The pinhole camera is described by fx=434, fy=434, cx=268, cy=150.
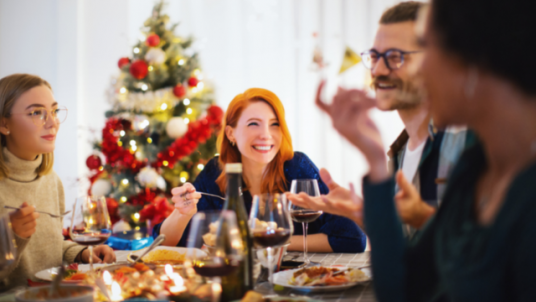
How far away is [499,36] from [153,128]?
3.31 meters

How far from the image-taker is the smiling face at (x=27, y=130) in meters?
1.77

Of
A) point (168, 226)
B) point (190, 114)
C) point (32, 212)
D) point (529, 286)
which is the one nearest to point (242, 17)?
point (190, 114)

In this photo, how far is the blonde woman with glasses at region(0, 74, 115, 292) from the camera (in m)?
1.71

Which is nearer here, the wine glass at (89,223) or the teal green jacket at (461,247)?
the teal green jacket at (461,247)

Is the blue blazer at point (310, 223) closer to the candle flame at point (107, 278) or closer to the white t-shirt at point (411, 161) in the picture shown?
the white t-shirt at point (411, 161)

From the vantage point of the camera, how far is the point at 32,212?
4.16 feet

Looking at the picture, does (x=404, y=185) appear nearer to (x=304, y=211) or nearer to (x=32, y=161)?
(x=304, y=211)

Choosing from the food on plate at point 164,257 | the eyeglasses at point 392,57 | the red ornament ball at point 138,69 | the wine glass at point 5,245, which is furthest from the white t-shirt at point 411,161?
the red ornament ball at point 138,69

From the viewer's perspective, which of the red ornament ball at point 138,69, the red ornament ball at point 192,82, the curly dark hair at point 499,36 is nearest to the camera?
the curly dark hair at point 499,36

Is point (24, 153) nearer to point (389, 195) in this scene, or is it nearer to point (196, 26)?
point (389, 195)

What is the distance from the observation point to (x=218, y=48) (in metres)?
4.75

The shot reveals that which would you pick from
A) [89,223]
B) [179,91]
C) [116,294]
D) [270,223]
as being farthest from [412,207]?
[179,91]

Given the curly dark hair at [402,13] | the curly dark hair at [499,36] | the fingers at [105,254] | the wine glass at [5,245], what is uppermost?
the curly dark hair at [402,13]

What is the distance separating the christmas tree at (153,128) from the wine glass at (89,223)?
2.29 metres
